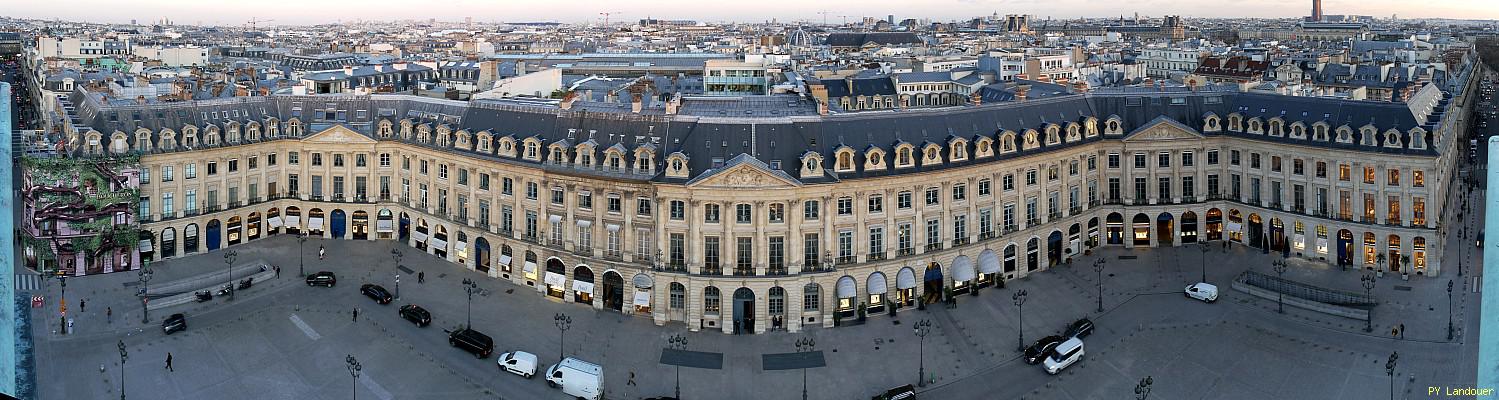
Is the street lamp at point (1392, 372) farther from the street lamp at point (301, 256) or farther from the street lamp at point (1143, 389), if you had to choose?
the street lamp at point (301, 256)

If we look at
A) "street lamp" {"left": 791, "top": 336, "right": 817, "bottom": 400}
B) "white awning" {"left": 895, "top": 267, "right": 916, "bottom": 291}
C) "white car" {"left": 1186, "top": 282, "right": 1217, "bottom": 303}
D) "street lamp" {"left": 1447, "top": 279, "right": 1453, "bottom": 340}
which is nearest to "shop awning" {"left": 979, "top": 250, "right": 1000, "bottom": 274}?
"white awning" {"left": 895, "top": 267, "right": 916, "bottom": 291}

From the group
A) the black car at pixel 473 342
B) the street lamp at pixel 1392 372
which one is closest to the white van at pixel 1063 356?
the street lamp at pixel 1392 372

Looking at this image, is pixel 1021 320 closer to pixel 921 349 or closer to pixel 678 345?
pixel 921 349

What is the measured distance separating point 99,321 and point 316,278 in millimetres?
16571

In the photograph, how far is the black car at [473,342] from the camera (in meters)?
82.8

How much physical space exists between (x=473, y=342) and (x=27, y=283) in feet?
144

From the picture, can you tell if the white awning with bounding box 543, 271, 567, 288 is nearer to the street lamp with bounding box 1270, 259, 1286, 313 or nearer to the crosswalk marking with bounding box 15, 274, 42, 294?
the crosswalk marking with bounding box 15, 274, 42, 294

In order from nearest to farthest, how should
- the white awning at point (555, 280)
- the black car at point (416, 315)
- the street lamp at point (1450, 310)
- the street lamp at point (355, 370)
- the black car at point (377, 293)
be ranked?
the street lamp at point (355, 370), the street lamp at point (1450, 310), the black car at point (416, 315), the black car at point (377, 293), the white awning at point (555, 280)

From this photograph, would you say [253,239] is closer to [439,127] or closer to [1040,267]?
[439,127]

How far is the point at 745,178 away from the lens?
3403 inches

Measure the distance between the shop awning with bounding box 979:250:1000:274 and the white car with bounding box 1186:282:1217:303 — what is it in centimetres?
1594

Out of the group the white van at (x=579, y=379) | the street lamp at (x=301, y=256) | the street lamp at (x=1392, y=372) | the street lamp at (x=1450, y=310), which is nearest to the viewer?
the street lamp at (x=1392, y=372)

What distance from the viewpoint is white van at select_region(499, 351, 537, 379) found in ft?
260

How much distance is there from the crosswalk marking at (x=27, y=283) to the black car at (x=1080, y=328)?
274 feet
